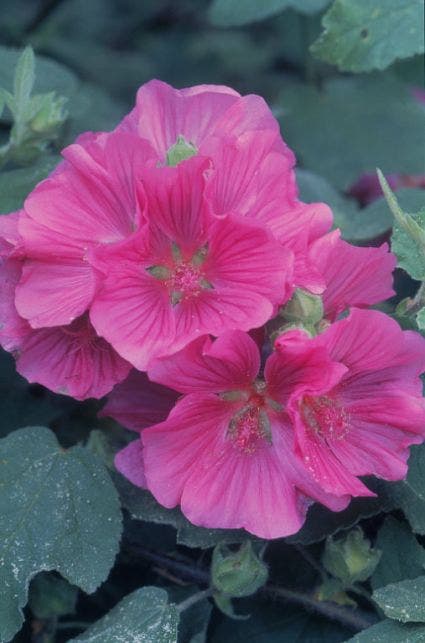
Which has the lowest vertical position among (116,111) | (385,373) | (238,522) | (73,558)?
(116,111)

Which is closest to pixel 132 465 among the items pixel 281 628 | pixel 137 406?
pixel 137 406

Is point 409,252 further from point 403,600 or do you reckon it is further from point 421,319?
point 403,600

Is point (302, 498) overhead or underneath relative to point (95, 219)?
underneath

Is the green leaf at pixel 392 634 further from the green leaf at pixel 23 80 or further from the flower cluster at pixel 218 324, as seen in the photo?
the green leaf at pixel 23 80

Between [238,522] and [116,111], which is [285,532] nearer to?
[238,522]

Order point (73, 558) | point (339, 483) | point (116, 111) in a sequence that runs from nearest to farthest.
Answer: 1. point (339, 483)
2. point (73, 558)
3. point (116, 111)

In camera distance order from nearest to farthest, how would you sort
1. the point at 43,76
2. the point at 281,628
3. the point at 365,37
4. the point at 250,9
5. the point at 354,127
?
the point at 281,628 < the point at 365,37 < the point at 43,76 < the point at 250,9 < the point at 354,127

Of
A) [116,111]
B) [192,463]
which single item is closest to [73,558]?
[192,463]
